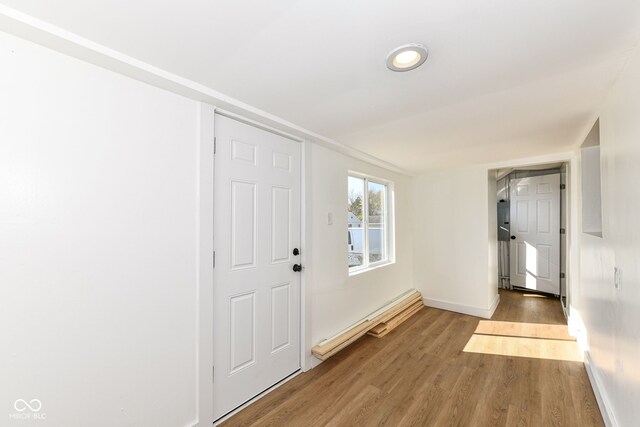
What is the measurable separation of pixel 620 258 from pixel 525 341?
190 cm

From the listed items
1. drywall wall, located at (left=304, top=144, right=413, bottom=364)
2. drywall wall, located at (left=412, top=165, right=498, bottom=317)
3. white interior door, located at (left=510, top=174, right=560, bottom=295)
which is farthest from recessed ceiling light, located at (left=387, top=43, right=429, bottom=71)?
white interior door, located at (left=510, top=174, right=560, bottom=295)

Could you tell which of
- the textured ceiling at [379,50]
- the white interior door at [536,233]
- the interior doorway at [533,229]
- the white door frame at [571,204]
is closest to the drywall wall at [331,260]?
the textured ceiling at [379,50]

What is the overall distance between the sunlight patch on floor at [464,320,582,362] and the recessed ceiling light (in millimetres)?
2773

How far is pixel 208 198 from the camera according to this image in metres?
1.74

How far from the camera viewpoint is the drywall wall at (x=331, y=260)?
2.55 meters

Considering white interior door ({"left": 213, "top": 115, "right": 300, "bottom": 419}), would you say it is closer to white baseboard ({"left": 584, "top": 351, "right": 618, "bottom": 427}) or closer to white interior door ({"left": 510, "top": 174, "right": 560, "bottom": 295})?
white baseboard ({"left": 584, "top": 351, "right": 618, "bottom": 427})

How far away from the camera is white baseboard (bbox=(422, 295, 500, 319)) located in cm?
364

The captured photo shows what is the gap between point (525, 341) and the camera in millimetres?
2932

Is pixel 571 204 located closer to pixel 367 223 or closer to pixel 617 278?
pixel 617 278

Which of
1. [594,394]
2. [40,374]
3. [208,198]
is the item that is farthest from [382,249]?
[40,374]

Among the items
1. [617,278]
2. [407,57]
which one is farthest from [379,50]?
[617,278]

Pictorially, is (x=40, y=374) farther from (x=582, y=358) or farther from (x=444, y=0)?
(x=582, y=358)

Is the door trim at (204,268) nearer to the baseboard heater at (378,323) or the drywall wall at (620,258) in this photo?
the baseboard heater at (378,323)

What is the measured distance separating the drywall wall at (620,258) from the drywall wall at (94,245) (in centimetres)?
233
